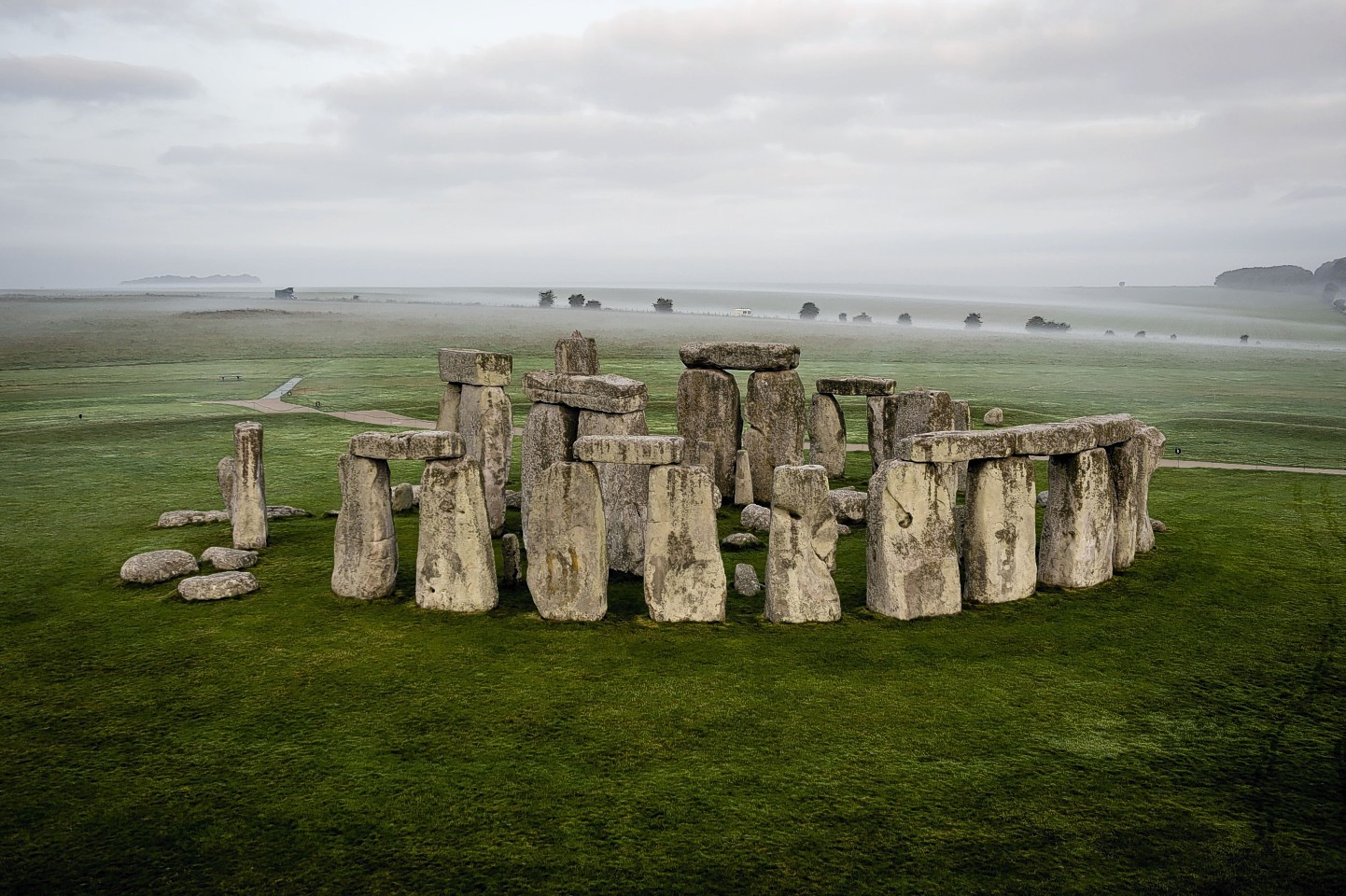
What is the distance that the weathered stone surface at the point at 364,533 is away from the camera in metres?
9.77

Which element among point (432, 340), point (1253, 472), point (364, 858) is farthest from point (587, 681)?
point (432, 340)

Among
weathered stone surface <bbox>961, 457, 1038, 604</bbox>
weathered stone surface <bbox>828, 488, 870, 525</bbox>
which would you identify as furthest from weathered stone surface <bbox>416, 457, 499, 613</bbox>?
weathered stone surface <bbox>828, 488, 870, 525</bbox>

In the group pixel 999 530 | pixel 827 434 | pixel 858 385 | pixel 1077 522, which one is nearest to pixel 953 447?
pixel 999 530

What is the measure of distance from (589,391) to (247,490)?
4509 millimetres

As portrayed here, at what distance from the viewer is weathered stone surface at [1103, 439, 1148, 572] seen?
35.5 feet

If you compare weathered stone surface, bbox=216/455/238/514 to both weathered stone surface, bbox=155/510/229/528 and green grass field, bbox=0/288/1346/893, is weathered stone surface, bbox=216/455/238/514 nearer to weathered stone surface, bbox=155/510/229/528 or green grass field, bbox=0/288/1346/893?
weathered stone surface, bbox=155/510/229/528

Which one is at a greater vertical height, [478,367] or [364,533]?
[478,367]

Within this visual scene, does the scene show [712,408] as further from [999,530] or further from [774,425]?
[999,530]

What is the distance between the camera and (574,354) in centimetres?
1484

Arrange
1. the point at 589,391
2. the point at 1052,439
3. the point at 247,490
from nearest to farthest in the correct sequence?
the point at 1052,439
the point at 247,490
the point at 589,391

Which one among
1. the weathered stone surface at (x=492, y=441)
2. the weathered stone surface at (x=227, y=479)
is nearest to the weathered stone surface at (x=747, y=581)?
the weathered stone surface at (x=492, y=441)

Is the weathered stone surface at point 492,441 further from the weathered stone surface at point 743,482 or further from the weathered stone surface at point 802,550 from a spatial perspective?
the weathered stone surface at point 802,550

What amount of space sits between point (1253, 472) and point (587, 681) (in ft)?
50.3

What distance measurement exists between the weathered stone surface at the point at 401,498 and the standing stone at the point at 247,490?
2.48m
